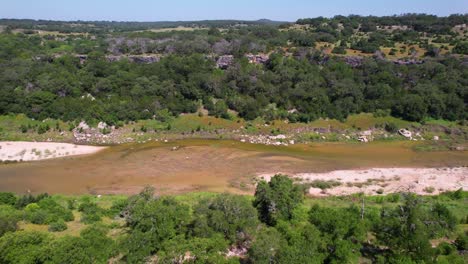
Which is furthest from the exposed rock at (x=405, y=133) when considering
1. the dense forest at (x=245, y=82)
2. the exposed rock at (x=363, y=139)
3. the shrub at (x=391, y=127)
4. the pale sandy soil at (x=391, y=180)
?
the pale sandy soil at (x=391, y=180)

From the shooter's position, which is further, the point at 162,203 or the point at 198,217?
the point at 162,203

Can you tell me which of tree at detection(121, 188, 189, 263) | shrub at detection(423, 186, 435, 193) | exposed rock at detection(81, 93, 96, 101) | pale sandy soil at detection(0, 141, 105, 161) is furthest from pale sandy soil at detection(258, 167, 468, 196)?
exposed rock at detection(81, 93, 96, 101)

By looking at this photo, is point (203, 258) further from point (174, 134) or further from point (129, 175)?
point (174, 134)

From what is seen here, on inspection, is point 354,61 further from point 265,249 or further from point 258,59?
point 265,249

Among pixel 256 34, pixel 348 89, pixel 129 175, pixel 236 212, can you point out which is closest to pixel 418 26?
pixel 256 34

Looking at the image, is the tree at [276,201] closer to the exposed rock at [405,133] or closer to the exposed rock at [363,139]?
the exposed rock at [363,139]

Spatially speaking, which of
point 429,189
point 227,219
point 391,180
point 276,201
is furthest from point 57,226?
point 429,189
